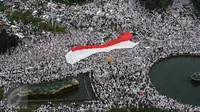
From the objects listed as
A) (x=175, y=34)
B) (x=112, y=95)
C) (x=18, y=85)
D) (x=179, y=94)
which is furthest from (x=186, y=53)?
(x=18, y=85)

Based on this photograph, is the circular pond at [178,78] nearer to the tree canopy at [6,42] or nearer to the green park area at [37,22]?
the green park area at [37,22]

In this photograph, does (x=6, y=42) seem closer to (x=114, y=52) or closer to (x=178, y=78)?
(x=114, y=52)

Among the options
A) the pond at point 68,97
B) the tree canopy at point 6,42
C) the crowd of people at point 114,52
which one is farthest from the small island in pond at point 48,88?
the tree canopy at point 6,42

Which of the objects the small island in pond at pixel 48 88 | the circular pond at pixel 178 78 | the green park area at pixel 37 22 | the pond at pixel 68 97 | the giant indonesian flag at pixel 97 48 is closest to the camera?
the pond at pixel 68 97

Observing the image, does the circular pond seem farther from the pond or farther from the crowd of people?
the pond

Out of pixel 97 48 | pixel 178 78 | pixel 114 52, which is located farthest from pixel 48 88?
pixel 178 78

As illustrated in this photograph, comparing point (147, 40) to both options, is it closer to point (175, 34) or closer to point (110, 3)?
point (175, 34)
